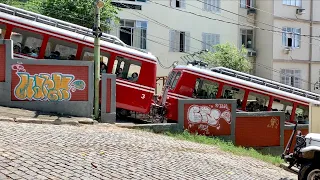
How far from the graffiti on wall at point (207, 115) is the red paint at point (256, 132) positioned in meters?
0.66

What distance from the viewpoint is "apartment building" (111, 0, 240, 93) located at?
25.0 m

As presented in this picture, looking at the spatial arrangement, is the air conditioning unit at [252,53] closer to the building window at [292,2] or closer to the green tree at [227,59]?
the building window at [292,2]

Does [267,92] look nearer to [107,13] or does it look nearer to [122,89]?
[122,89]

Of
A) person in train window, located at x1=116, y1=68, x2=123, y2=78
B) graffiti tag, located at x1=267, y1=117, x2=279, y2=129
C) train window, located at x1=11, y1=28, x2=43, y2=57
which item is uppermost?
train window, located at x1=11, y1=28, x2=43, y2=57

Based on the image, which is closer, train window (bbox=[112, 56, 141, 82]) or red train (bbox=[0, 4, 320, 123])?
red train (bbox=[0, 4, 320, 123])

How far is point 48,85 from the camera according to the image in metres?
13.7

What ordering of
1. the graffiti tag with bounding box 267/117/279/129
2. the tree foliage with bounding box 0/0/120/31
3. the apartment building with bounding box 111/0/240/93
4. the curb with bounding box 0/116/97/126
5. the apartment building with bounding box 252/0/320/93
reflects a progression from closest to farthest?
the curb with bounding box 0/116/97/126, the graffiti tag with bounding box 267/117/279/129, the tree foliage with bounding box 0/0/120/31, the apartment building with bounding box 111/0/240/93, the apartment building with bounding box 252/0/320/93

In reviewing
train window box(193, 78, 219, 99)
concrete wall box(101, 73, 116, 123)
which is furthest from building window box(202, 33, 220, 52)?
concrete wall box(101, 73, 116, 123)

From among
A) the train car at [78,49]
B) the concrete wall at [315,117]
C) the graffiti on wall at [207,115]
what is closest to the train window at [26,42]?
the train car at [78,49]

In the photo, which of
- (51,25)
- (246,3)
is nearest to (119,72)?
(51,25)

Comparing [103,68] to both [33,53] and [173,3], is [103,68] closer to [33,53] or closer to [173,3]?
[33,53]

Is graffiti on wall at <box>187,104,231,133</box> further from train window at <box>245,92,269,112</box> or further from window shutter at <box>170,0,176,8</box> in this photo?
window shutter at <box>170,0,176,8</box>

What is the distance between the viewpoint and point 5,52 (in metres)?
13.3

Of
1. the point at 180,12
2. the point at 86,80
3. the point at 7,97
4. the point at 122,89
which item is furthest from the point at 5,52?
the point at 180,12
